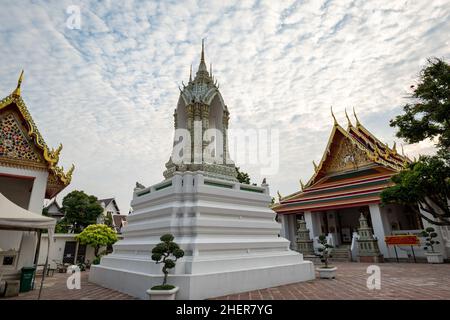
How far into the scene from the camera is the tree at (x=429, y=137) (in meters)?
10.5

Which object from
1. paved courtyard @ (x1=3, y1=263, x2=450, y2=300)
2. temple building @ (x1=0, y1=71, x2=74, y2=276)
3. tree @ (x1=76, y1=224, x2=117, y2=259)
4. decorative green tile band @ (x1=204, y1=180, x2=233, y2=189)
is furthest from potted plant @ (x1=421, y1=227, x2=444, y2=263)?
tree @ (x1=76, y1=224, x2=117, y2=259)

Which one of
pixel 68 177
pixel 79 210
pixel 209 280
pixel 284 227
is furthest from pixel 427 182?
pixel 79 210

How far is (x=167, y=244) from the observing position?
5.26 m

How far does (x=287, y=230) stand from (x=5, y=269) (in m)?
18.0

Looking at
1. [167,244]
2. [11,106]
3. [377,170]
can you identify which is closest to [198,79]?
[11,106]

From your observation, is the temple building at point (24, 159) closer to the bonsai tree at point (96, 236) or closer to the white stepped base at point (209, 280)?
the white stepped base at point (209, 280)

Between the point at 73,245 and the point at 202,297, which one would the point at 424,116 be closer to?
the point at 202,297

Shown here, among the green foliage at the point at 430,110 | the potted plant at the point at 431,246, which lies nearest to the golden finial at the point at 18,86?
the green foliage at the point at 430,110

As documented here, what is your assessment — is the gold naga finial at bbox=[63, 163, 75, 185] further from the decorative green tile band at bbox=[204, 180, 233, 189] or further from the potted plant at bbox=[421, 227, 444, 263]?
the potted plant at bbox=[421, 227, 444, 263]

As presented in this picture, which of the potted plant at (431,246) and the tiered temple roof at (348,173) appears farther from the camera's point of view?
the tiered temple roof at (348,173)

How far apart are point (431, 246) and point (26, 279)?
56.4 feet

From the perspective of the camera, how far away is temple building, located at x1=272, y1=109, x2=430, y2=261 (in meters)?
15.6

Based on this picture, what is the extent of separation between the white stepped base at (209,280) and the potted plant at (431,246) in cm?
892

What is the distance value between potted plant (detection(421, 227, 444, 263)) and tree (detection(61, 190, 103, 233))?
27051 millimetres
